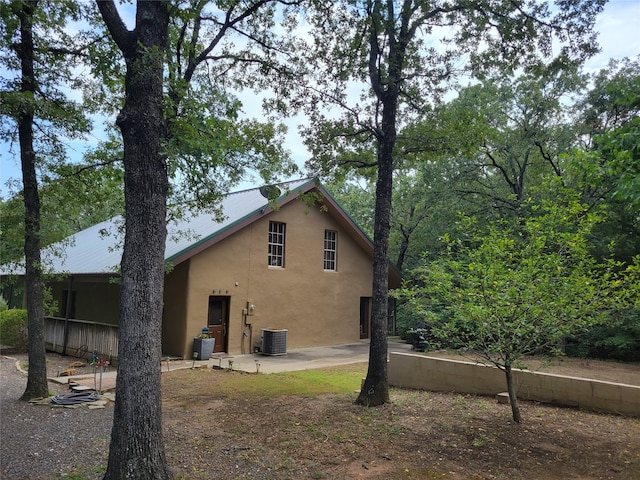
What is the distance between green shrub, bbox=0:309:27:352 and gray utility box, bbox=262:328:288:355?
9.13 metres

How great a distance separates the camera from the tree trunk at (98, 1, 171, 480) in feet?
13.9

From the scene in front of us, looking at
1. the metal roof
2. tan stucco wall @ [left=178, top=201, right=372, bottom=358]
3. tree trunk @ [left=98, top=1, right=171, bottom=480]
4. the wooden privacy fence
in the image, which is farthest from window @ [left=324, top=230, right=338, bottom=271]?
tree trunk @ [left=98, top=1, right=171, bottom=480]

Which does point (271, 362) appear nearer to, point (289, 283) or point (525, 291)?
point (289, 283)

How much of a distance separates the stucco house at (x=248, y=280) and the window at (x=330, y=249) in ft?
0.14

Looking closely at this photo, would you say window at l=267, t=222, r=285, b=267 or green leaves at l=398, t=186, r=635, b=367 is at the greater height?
window at l=267, t=222, r=285, b=267

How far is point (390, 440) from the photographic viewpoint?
5.86 meters

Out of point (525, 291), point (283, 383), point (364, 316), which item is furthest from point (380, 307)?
point (364, 316)

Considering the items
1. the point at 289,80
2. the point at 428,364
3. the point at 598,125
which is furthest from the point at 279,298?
the point at 598,125

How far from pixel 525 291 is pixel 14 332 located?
59.2 feet

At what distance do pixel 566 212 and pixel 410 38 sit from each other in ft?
13.9

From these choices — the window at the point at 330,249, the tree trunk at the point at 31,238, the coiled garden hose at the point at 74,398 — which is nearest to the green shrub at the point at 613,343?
the window at the point at 330,249

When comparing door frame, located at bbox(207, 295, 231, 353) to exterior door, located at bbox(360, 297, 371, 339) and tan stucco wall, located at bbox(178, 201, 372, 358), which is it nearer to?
tan stucco wall, located at bbox(178, 201, 372, 358)

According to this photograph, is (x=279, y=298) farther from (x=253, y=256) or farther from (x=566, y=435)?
(x=566, y=435)

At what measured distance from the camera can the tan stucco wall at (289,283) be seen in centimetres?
1473
